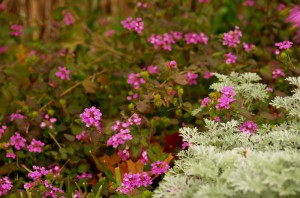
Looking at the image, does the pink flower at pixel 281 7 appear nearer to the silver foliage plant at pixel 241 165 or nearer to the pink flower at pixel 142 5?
the pink flower at pixel 142 5

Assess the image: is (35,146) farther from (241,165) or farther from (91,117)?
(241,165)

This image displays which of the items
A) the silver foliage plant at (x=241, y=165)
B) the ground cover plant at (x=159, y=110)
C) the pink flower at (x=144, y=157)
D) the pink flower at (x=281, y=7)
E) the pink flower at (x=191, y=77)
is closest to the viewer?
the silver foliage plant at (x=241, y=165)

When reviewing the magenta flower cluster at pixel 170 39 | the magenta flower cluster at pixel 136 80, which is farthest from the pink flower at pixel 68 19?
the magenta flower cluster at pixel 136 80

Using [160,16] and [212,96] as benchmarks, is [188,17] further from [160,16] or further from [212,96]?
[212,96]

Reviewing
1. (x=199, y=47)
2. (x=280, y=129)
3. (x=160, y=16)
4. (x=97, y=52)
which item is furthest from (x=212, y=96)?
(x=97, y=52)

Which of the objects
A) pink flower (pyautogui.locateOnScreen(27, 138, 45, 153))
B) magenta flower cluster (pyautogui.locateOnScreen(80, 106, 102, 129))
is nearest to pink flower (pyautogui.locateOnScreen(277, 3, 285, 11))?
magenta flower cluster (pyautogui.locateOnScreen(80, 106, 102, 129))

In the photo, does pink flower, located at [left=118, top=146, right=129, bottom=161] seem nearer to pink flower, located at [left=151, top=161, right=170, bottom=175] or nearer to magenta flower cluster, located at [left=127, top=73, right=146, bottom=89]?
pink flower, located at [left=151, top=161, right=170, bottom=175]

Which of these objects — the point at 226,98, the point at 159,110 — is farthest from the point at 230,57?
the point at 226,98
